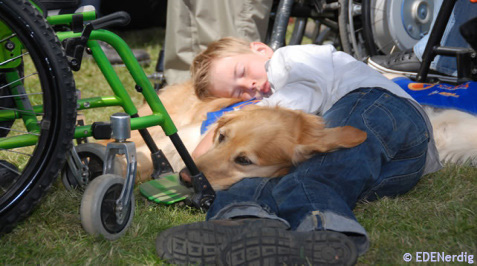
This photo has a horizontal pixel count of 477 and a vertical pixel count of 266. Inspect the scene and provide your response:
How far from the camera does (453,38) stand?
10.8 feet

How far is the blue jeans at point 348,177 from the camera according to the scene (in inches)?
68.7

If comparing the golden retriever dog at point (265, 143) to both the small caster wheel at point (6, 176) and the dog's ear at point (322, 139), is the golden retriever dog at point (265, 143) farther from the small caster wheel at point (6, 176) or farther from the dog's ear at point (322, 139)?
the small caster wheel at point (6, 176)

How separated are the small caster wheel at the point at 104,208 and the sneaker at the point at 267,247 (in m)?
0.33

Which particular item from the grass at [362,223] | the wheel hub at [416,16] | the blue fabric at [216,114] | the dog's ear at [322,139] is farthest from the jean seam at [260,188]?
the wheel hub at [416,16]

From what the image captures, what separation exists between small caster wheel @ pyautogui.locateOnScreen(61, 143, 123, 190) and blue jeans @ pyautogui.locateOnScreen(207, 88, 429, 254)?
56cm

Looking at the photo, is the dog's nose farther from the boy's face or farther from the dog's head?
the boy's face

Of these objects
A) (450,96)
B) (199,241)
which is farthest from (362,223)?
(450,96)

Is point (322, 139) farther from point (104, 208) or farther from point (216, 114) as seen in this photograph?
point (216, 114)

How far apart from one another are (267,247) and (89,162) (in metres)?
1.07

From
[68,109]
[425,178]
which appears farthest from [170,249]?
[425,178]

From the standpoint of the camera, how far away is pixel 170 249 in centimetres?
166

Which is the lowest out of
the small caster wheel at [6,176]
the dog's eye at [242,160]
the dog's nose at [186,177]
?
the small caster wheel at [6,176]

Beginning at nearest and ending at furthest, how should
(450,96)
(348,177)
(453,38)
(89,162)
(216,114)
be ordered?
(348,177) → (89,162) → (450,96) → (216,114) → (453,38)

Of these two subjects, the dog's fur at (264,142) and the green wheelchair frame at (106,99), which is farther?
the dog's fur at (264,142)
